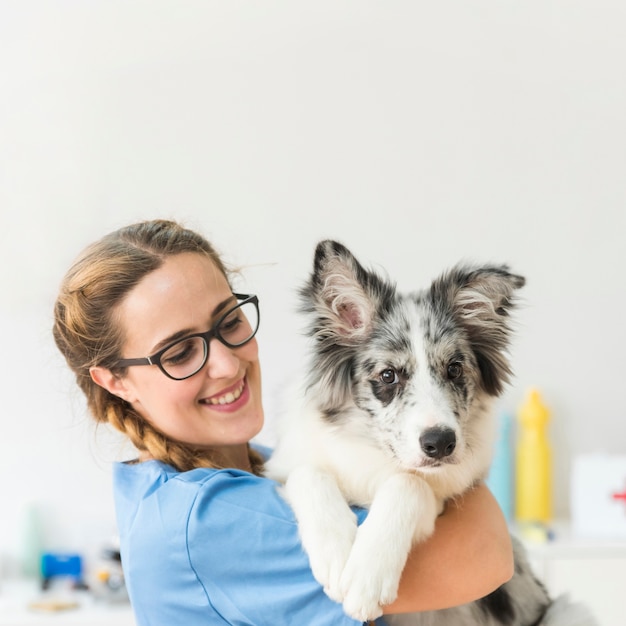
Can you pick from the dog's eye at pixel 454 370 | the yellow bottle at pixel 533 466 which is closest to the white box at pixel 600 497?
the yellow bottle at pixel 533 466

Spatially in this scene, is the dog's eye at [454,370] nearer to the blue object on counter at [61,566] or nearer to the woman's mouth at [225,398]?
the woman's mouth at [225,398]

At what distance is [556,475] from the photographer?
13.4 feet

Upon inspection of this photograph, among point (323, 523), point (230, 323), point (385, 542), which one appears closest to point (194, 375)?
point (230, 323)

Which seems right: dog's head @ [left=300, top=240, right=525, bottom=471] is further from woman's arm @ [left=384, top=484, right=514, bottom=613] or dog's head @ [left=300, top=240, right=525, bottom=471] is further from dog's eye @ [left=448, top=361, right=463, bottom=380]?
woman's arm @ [left=384, top=484, right=514, bottom=613]

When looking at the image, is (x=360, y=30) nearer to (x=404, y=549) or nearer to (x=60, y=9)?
(x=60, y=9)

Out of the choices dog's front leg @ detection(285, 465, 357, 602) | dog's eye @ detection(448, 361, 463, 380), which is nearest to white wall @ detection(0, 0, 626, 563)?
dog's eye @ detection(448, 361, 463, 380)

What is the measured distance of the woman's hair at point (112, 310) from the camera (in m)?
1.94

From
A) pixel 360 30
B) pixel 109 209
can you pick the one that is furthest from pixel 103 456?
pixel 360 30

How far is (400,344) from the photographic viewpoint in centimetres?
191

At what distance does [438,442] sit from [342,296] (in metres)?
0.44

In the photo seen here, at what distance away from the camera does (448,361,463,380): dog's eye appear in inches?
75.1

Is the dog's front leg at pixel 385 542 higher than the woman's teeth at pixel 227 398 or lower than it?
lower

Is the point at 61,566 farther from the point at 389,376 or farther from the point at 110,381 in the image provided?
the point at 389,376

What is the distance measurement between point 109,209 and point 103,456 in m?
1.17
